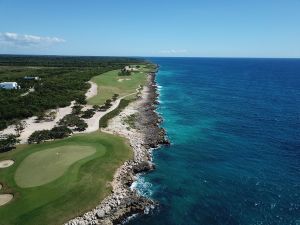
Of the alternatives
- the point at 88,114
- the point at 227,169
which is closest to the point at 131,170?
the point at 227,169

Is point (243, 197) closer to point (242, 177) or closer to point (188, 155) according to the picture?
point (242, 177)

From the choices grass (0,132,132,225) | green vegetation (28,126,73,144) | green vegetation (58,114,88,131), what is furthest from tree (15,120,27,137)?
grass (0,132,132,225)

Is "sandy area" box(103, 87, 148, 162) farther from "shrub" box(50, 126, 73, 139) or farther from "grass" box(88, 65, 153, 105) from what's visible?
"grass" box(88, 65, 153, 105)

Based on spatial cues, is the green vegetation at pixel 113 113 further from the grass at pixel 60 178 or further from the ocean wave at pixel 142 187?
the ocean wave at pixel 142 187

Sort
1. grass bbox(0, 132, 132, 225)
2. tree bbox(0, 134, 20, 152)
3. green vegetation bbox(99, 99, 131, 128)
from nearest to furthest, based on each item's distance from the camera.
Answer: grass bbox(0, 132, 132, 225) → tree bbox(0, 134, 20, 152) → green vegetation bbox(99, 99, 131, 128)

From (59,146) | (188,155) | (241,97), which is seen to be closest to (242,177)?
(188,155)

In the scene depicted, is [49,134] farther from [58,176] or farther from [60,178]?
[60,178]
